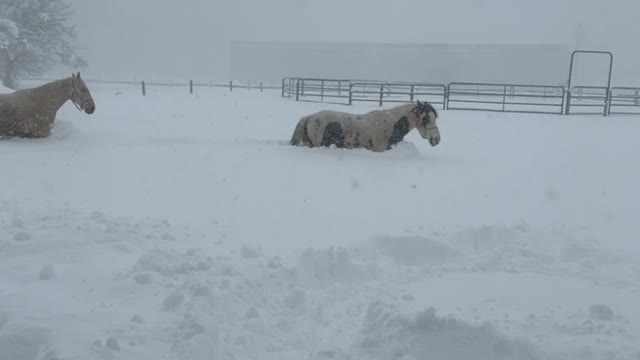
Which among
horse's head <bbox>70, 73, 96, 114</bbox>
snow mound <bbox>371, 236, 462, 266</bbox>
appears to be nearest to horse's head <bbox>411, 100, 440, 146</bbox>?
snow mound <bbox>371, 236, 462, 266</bbox>

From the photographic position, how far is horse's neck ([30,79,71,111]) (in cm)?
1166

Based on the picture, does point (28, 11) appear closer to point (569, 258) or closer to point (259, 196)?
point (259, 196)

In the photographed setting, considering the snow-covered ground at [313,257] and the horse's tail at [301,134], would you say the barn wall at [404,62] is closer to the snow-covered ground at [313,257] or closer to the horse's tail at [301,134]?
the horse's tail at [301,134]

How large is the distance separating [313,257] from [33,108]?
8705 millimetres

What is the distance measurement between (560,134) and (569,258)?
1015cm

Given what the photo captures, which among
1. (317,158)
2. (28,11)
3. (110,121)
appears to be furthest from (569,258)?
(28,11)

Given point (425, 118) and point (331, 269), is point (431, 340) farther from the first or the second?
point (425, 118)

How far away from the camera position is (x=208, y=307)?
150 inches

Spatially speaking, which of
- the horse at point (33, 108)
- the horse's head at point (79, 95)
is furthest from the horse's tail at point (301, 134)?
the horse at point (33, 108)

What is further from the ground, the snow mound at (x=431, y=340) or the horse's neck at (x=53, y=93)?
the horse's neck at (x=53, y=93)

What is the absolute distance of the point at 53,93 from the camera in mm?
11789

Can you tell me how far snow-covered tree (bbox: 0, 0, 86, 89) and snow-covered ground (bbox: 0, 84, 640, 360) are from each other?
83.5 feet

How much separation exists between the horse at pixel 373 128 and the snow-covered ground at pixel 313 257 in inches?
30.9

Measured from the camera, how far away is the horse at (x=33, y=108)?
11203 mm
